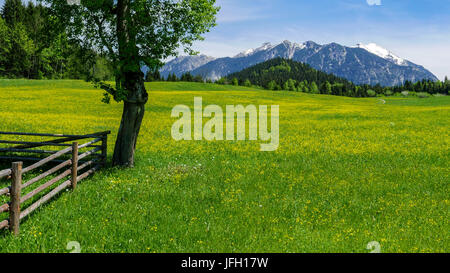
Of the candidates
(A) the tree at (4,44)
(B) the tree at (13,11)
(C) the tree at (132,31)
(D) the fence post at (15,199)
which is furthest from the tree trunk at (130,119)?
(B) the tree at (13,11)

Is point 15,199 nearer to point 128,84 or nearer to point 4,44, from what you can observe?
point 128,84

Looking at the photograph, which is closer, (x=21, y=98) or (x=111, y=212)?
(x=111, y=212)

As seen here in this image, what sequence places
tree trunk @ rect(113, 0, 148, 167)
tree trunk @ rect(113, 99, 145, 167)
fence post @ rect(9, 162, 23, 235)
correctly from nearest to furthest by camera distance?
fence post @ rect(9, 162, 23, 235)
tree trunk @ rect(113, 0, 148, 167)
tree trunk @ rect(113, 99, 145, 167)

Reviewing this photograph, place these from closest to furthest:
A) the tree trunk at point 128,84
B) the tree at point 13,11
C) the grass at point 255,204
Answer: the grass at point 255,204
the tree trunk at point 128,84
the tree at point 13,11

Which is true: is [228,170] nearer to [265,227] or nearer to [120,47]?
[265,227]

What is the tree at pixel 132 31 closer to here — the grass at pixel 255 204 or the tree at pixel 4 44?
the grass at pixel 255 204

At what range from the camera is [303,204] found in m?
10.9

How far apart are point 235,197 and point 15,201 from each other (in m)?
6.60

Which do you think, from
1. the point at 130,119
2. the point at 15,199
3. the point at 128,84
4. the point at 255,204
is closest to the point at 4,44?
the point at 128,84

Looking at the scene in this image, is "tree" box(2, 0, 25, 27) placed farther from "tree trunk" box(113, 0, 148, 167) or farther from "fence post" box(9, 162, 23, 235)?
"fence post" box(9, 162, 23, 235)

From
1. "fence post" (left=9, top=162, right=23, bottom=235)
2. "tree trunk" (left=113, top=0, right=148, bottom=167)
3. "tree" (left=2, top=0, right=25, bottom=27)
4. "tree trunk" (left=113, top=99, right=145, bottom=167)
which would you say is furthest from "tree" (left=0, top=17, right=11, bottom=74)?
"fence post" (left=9, top=162, right=23, bottom=235)

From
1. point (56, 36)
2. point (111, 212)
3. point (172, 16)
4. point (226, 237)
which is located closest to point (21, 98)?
point (56, 36)

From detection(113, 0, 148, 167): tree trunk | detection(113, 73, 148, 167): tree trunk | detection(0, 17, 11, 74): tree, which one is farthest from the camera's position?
detection(0, 17, 11, 74): tree

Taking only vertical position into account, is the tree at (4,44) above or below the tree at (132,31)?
above
